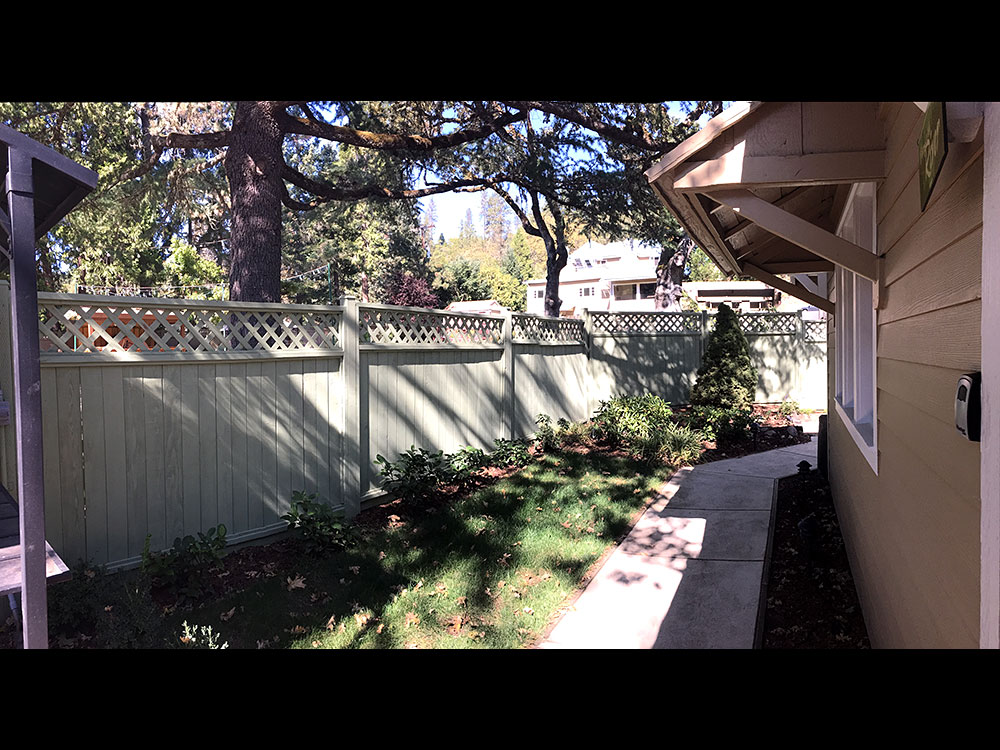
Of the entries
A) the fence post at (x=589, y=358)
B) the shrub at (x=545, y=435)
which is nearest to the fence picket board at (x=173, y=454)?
the shrub at (x=545, y=435)

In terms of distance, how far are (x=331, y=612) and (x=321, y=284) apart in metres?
27.6

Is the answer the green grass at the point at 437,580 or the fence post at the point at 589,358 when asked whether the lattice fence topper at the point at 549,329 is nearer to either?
the fence post at the point at 589,358

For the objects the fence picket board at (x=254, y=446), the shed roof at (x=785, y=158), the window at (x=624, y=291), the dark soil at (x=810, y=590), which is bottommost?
the dark soil at (x=810, y=590)

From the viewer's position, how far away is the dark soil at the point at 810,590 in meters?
3.43

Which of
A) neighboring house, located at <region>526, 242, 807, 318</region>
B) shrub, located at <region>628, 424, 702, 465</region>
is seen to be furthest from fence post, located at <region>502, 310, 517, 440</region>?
neighboring house, located at <region>526, 242, 807, 318</region>

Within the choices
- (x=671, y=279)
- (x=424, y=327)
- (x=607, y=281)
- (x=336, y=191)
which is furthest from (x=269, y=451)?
(x=607, y=281)

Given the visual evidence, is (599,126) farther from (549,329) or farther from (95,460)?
(95,460)

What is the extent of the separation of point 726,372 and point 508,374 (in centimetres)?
434

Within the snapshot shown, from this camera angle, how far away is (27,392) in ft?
6.22

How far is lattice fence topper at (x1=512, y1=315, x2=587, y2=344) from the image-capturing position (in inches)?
318

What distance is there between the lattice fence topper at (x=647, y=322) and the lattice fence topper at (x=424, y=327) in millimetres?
3563
